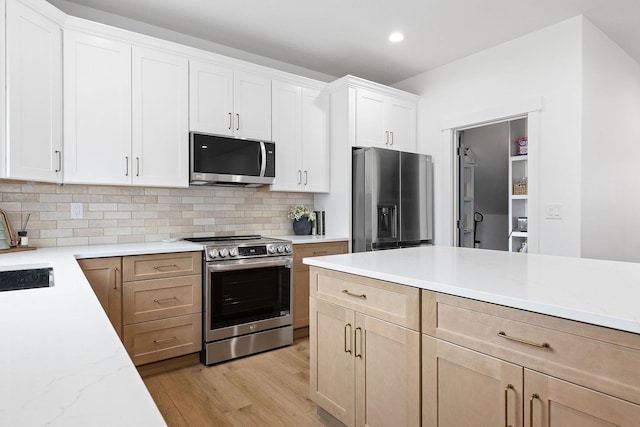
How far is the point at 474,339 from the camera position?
1311 mm

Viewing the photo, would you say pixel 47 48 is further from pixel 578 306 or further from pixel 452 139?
pixel 452 139

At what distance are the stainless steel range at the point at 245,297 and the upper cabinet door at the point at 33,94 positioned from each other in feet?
3.86

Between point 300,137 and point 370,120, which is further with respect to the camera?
point 370,120

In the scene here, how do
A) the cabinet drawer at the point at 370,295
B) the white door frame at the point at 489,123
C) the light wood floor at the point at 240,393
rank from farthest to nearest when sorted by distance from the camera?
the white door frame at the point at 489,123, the light wood floor at the point at 240,393, the cabinet drawer at the point at 370,295

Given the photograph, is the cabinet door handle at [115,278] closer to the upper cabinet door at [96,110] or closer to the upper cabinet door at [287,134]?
the upper cabinet door at [96,110]

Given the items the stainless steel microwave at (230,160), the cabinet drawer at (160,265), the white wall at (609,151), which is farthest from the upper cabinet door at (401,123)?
the cabinet drawer at (160,265)

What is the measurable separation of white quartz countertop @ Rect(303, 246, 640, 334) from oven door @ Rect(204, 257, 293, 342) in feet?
3.63

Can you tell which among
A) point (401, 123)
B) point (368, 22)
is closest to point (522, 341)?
point (368, 22)

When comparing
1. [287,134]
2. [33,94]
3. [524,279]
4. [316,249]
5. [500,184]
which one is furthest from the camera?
[500,184]

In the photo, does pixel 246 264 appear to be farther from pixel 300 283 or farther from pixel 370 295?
pixel 370 295

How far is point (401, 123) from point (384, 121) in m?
0.28

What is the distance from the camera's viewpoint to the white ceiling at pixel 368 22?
289cm

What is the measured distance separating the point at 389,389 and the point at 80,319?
3.92 feet

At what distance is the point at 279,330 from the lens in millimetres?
3205
